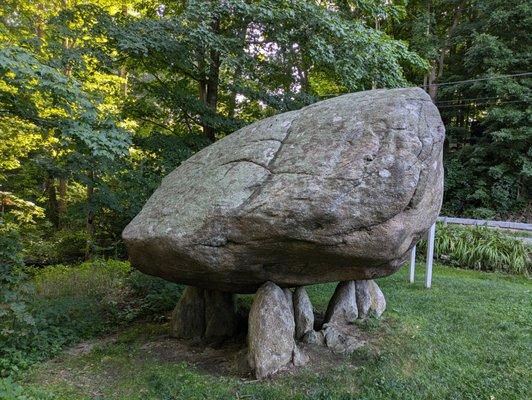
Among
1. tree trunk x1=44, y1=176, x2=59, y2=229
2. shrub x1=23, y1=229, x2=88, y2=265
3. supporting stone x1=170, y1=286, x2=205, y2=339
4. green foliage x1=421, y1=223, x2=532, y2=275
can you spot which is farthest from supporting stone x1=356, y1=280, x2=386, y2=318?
tree trunk x1=44, y1=176, x2=59, y2=229

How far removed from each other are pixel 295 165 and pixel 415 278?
19.0ft

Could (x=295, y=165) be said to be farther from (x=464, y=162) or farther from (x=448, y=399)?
(x=464, y=162)

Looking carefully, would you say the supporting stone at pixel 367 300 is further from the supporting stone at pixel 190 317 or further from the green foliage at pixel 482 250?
the green foliage at pixel 482 250

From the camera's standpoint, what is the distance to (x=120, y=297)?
7.68 meters

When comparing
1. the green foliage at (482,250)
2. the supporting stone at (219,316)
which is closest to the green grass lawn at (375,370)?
the supporting stone at (219,316)

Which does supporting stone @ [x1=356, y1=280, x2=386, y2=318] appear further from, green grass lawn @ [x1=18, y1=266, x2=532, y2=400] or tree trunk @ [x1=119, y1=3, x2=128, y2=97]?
tree trunk @ [x1=119, y1=3, x2=128, y2=97]

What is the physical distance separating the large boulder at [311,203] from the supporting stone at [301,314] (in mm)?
472

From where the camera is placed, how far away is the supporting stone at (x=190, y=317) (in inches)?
228

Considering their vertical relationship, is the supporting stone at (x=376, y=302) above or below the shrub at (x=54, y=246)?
above

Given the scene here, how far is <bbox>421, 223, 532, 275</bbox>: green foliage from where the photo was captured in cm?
1022

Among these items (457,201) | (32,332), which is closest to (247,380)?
(32,332)

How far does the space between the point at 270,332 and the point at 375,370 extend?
120 cm

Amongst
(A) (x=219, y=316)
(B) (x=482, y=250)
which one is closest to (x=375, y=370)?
(A) (x=219, y=316)

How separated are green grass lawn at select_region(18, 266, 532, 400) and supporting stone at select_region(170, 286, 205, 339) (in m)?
0.37
